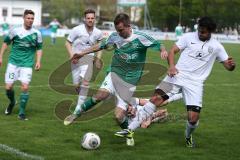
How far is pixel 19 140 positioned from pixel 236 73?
15.7 metres

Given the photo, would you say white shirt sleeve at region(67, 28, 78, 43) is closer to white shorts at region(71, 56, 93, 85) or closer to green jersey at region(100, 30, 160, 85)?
white shorts at region(71, 56, 93, 85)

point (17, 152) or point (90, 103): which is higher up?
point (90, 103)

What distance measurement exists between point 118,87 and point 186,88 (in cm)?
117

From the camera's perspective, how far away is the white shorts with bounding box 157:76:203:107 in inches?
334

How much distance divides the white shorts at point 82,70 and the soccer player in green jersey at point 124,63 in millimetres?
2118

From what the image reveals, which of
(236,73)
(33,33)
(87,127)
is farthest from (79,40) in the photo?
(236,73)

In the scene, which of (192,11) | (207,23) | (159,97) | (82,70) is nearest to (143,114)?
(159,97)

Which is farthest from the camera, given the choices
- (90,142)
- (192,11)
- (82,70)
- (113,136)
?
(192,11)

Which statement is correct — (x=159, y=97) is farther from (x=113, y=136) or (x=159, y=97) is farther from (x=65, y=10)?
(x=65, y=10)

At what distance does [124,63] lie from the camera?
29.5ft

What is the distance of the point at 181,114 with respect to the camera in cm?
1190

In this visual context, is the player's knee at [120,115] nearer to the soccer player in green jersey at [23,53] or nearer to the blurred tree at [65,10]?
the soccer player in green jersey at [23,53]

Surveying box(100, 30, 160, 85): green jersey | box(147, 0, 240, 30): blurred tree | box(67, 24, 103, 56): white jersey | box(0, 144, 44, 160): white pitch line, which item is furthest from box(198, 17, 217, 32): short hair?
box(147, 0, 240, 30): blurred tree

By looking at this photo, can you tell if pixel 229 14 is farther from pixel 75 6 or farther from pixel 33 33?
pixel 33 33
